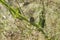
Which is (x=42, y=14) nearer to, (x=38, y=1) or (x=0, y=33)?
(x=38, y=1)

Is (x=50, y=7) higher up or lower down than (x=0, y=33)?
higher up

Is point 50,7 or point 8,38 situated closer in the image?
point 8,38

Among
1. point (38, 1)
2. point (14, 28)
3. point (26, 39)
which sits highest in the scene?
point (38, 1)

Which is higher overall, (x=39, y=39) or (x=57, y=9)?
(x=57, y=9)

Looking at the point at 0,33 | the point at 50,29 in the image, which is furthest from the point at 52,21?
the point at 0,33

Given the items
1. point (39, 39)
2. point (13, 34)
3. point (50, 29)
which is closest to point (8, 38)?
point (13, 34)

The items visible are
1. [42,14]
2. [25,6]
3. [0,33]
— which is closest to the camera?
[42,14]

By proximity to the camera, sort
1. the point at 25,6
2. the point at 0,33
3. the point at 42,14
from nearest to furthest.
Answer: the point at 42,14, the point at 0,33, the point at 25,6

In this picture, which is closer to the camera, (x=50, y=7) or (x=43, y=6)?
(x=43, y=6)

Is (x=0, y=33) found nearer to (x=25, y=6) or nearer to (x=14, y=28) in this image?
(x=14, y=28)
